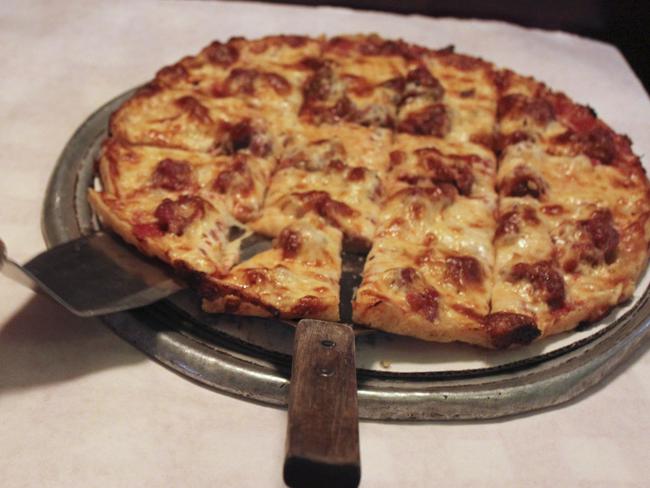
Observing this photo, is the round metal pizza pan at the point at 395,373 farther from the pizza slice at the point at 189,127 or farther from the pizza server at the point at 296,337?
the pizza slice at the point at 189,127

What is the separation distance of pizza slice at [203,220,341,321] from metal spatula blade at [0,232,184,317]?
0.18 m

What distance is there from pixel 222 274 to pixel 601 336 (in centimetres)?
114

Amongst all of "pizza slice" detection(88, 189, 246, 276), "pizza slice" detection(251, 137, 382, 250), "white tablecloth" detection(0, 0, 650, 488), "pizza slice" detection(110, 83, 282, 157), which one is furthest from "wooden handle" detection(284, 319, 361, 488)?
"pizza slice" detection(110, 83, 282, 157)

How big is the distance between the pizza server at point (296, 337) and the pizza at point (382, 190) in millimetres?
74

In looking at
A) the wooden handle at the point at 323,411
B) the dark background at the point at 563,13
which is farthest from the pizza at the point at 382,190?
the dark background at the point at 563,13

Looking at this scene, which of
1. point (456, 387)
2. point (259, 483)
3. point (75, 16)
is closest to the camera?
point (259, 483)

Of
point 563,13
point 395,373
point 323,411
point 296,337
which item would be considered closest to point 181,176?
point 296,337

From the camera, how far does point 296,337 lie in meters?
1.79

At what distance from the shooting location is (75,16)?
12.7ft

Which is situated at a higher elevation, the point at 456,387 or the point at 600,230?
the point at 600,230

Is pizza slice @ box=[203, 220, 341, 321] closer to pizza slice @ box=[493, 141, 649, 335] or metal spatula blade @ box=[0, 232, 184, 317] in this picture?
metal spatula blade @ box=[0, 232, 184, 317]

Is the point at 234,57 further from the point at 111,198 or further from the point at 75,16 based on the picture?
the point at 75,16

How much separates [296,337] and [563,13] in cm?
410

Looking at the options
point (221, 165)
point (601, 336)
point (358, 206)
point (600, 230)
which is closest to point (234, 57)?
point (221, 165)
